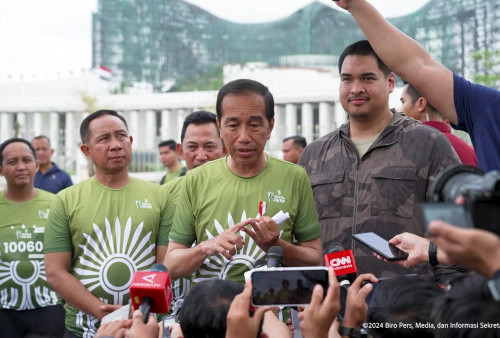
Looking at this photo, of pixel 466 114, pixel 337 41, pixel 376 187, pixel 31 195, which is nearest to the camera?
pixel 466 114

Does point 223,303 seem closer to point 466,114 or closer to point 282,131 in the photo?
point 466,114

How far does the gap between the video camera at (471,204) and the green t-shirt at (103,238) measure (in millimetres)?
2331

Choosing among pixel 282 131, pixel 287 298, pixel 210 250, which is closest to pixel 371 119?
pixel 210 250

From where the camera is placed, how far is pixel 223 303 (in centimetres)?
209

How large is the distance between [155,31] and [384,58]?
253 feet

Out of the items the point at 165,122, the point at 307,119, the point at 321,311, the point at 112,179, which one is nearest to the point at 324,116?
the point at 307,119

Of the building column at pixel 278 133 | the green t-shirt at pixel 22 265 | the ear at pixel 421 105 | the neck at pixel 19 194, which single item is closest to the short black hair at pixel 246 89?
the ear at pixel 421 105

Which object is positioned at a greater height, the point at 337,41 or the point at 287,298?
the point at 337,41

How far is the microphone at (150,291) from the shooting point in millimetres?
2209

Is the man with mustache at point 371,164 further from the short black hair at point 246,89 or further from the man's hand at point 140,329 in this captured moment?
the man's hand at point 140,329

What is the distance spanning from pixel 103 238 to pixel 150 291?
4.53 ft

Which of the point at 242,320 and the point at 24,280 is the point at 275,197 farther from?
the point at 24,280

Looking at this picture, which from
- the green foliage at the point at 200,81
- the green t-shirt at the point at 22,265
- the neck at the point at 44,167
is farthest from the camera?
the green foliage at the point at 200,81

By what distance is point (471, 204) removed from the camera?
56.6 inches
